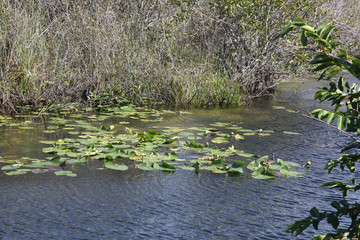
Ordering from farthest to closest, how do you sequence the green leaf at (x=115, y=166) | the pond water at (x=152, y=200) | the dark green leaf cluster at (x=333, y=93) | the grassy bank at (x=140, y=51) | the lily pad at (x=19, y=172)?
1. the grassy bank at (x=140, y=51)
2. the green leaf at (x=115, y=166)
3. the lily pad at (x=19, y=172)
4. the pond water at (x=152, y=200)
5. the dark green leaf cluster at (x=333, y=93)

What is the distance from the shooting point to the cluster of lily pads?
16.6 ft

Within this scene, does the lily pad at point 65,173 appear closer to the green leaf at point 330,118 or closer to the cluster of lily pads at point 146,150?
the cluster of lily pads at point 146,150

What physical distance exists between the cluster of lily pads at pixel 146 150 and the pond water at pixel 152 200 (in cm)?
8

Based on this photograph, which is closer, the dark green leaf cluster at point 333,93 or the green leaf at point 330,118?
the dark green leaf cluster at point 333,93

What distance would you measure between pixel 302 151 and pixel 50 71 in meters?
4.42

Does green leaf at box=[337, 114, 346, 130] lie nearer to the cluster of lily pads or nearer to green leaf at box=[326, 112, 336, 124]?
green leaf at box=[326, 112, 336, 124]

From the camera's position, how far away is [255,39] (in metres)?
10.3

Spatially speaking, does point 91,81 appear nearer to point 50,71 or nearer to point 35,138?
point 50,71

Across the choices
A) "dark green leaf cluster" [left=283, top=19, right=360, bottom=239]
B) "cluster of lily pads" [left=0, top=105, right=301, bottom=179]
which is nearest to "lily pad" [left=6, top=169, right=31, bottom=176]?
"cluster of lily pads" [left=0, top=105, right=301, bottom=179]

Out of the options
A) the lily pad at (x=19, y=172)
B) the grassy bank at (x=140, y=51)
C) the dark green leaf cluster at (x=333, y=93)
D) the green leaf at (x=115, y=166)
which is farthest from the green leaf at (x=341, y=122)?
the grassy bank at (x=140, y=51)

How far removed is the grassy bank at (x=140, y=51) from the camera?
801cm

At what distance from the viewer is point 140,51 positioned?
31.1 ft

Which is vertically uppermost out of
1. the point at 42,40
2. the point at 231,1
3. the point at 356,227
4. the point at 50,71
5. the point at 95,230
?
the point at 231,1

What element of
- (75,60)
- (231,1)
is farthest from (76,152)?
(231,1)
